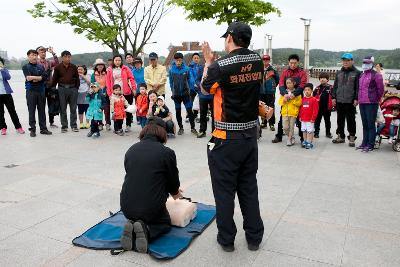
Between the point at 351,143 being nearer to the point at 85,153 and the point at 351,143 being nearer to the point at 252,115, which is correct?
the point at 252,115

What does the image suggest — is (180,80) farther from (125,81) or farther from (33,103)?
(33,103)

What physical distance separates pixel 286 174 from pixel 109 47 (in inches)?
507

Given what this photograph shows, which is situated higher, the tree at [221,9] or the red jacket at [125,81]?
the tree at [221,9]

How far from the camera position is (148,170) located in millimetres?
3143

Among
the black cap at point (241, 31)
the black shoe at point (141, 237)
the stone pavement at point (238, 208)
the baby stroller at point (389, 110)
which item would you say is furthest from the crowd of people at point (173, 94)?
the black shoe at point (141, 237)

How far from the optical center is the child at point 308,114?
682 cm

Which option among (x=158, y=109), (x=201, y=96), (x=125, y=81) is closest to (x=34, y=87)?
(x=125, y=81)

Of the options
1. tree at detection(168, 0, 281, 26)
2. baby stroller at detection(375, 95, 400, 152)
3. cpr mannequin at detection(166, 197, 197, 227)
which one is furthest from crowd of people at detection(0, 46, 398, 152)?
tree at detection(168, 0, 281, 26)

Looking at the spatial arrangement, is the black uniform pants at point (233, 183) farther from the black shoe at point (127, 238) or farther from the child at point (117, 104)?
the child at point (117, 104)

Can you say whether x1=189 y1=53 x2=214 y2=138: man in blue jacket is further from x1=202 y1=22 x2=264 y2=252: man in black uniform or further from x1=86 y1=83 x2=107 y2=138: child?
x1=202 y1=22 x2=264 y2=252: man in black uniform

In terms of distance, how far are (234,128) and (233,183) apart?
0.47 metres

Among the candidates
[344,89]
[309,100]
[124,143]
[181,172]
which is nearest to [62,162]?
[124,143]

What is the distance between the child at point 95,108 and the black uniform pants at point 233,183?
5.32 metres

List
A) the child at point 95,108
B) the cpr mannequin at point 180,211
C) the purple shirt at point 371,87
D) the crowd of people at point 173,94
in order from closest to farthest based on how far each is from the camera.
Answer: the cpr mannequin at point 180,211, the purple shirt at point 371,87, the crowd of people at point 173,94, the child at point 95,108
